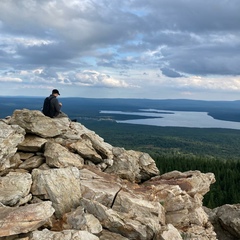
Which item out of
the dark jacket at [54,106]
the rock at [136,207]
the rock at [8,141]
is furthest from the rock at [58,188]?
the dark jacket at [54,106]

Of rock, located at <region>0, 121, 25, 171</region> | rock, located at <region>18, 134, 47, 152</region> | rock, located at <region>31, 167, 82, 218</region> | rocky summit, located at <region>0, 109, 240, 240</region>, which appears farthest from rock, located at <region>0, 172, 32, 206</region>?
rock, located at <region>18, 134, 47, 152</region>

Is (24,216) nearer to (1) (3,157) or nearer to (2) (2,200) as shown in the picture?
(2) (2,200)

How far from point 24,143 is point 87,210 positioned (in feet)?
28.8

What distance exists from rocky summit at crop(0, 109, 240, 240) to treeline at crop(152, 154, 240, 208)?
65.3 metres

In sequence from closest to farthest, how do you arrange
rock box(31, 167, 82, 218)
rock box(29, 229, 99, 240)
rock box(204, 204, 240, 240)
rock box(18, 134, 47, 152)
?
rock box(29, 229, 99, 240) < rock box(31, 167, 82, 218) < rock box(18, 134, 47, 152) < rock box(204, 204, 240, 240)

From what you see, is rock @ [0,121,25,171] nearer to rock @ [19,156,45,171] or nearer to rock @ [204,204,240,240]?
rock @ [19,156,45,171]

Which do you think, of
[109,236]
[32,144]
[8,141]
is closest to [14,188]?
[8,141]

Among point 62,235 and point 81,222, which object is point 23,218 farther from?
point 81,222

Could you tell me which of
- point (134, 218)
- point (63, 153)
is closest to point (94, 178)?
point (63, 153)

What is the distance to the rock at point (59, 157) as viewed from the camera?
2353 centimetres

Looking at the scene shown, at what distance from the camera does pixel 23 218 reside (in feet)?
52.9

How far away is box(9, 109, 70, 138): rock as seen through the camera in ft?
85.0

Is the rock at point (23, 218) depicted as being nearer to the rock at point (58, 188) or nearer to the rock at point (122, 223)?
the rock at point (58, 188)

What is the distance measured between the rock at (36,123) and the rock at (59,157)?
4.64 ft
